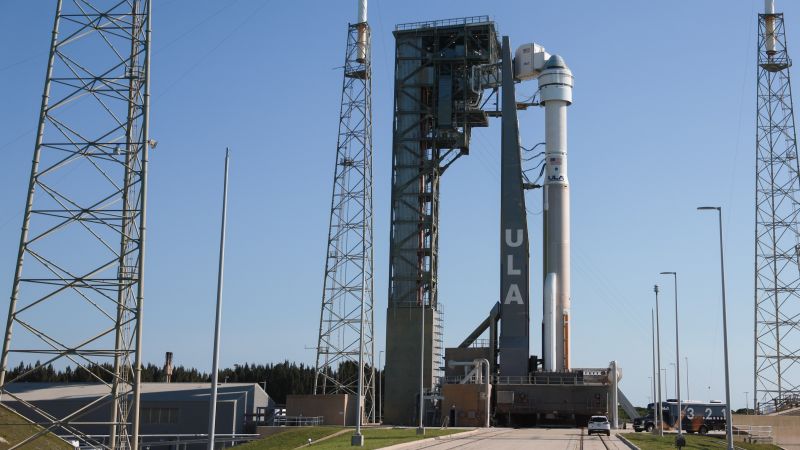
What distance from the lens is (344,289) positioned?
64938 millimetres

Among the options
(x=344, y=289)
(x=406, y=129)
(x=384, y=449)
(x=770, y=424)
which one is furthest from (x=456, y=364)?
(x=384, y=449)

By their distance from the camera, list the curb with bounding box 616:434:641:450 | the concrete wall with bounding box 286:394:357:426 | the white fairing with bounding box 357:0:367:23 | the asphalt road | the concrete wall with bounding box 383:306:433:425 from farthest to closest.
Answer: the concrete wall with bounding box 383:306:433:425 < the white fairing with bounding box 357:0:367:23 < the concrete wall with bounding box 286:394:357:426 < the curb with bounding box 616:434:641:450 < the asphalt road

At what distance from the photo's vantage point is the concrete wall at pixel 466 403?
6588 centimetres

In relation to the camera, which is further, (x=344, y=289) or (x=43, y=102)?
(x=344, y=289)

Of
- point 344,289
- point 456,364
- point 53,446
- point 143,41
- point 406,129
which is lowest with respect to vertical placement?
point 53,446

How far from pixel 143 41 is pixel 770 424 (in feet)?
187

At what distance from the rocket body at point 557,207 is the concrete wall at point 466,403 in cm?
614

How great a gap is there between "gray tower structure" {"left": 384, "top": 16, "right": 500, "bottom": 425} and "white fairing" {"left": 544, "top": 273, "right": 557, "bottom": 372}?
938 centimetres

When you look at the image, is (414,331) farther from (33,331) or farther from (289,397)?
(33,331)

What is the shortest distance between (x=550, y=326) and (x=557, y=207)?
916 centimetres

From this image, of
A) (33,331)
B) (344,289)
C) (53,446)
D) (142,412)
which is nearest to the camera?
(33,331)

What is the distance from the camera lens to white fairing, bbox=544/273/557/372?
223ft

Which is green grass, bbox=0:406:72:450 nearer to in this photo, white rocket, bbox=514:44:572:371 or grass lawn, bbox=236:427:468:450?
grass lawn, bbox=236:427:468:450

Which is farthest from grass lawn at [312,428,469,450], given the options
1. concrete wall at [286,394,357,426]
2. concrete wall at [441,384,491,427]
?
concrete wall at [441,384,491,427]
